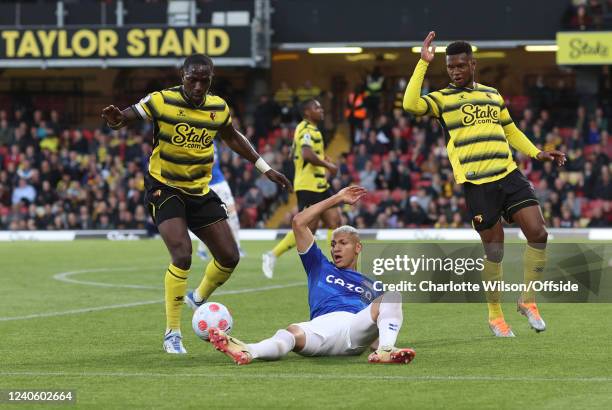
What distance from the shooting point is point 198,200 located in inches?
456

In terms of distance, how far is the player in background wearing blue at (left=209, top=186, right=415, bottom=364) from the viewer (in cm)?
978

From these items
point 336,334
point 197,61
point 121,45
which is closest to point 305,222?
point 336,334

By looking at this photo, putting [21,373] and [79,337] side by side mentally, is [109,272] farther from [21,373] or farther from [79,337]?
[21,373]

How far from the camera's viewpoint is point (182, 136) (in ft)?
37.5

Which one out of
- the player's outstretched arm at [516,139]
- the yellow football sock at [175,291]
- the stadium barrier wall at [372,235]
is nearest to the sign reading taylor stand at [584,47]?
the stadium barrier wall at [372,235]

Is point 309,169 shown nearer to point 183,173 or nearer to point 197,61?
point 183,173

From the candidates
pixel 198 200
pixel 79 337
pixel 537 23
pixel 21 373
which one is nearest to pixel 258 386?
pixel 21 373

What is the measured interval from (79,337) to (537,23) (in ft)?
85.1

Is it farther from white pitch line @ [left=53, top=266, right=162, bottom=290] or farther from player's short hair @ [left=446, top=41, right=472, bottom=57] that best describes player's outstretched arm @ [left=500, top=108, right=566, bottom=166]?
white pitch line @ [left=53, top=266, right=162, bottom=290]

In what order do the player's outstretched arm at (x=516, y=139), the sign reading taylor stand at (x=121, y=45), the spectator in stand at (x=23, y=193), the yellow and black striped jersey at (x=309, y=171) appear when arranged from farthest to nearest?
the sign reading taylor stand at (x=121, y=45) < the spectator in stand at (x=23, y=193) < the yellow and black striped jersey at (x=309, y=171) < the player's outstretched arm at (x=516, y=139)

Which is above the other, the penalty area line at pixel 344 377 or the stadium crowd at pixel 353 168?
the penalty area line at pixel 344 377

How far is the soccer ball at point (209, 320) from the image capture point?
1045 centimetres

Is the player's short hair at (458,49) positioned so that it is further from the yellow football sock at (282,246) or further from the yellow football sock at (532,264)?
the yellow football sock at (282,246)

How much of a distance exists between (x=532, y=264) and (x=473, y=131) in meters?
1.34
